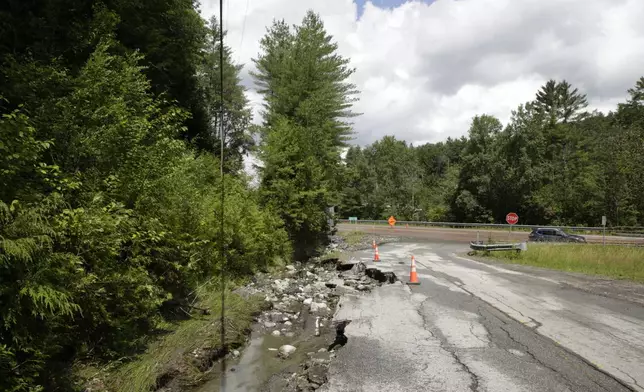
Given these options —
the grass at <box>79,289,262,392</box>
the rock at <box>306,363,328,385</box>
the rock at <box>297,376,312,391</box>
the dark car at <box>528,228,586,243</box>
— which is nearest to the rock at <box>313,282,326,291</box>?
the grass at <box>79,289,262,392</box>

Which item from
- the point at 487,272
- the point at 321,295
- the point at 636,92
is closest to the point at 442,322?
the point at 321,295

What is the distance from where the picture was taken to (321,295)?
12.4 meters

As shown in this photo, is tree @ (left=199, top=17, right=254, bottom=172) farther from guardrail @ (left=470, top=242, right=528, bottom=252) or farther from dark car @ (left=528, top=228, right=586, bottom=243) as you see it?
dark car @ (left=528, top=228, right=586, bottom=243)

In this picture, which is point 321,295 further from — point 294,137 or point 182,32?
point 182,32

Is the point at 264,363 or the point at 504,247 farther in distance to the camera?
the point at 504,247

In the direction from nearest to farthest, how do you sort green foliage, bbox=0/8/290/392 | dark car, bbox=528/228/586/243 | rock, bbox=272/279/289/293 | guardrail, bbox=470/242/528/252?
green foliage, bbox=0/8/290/392, rock, bbox=272/279/289/293, guardrail, bbox=470/242/528/252, dark car, bbox=528/228/586/243

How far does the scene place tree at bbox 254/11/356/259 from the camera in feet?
72.2

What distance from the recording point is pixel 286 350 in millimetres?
7992

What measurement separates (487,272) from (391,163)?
211 ft

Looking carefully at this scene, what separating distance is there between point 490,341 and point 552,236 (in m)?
28.8

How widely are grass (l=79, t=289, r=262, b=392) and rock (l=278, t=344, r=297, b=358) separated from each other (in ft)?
3.17

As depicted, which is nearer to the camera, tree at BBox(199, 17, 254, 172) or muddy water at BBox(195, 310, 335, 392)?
muddy water at BBox(195, 310, 335, 392)

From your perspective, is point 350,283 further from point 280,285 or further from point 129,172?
point 129,172

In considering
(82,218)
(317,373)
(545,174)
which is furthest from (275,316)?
(545,174)
